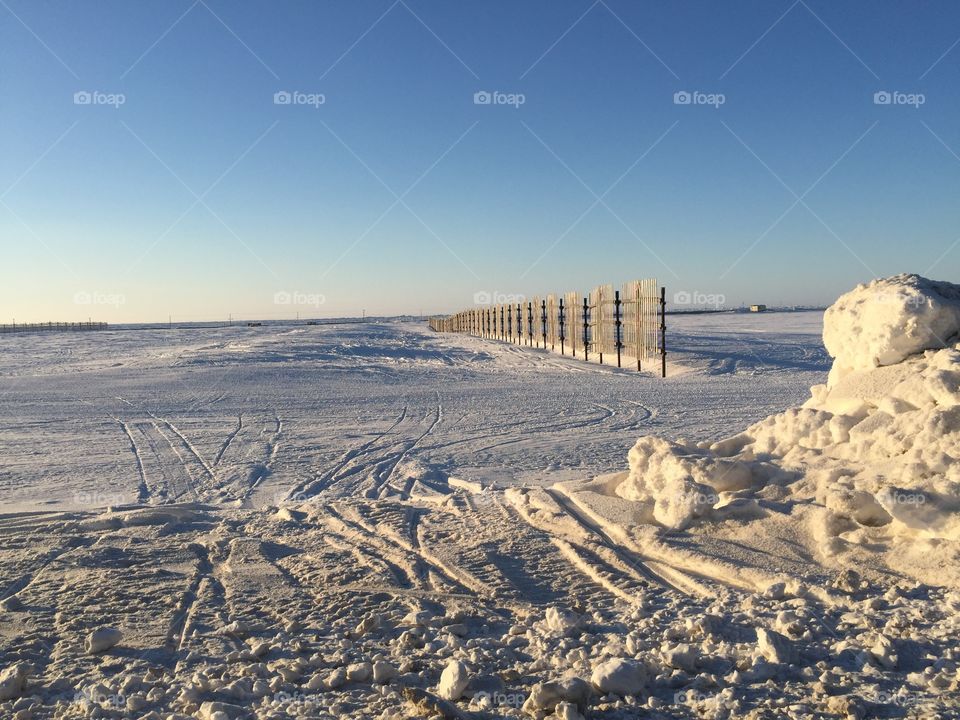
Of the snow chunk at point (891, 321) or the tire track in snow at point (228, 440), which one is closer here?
the snow chunk at point (891, 321)

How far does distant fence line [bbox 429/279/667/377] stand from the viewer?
2028 cm

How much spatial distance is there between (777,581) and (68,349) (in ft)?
110

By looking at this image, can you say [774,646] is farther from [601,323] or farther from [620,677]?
[601,323]

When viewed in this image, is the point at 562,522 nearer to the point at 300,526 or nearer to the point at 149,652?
the point at 300,526

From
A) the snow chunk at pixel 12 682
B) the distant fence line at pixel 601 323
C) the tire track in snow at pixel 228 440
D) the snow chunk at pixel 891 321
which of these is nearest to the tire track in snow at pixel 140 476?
the tire track in snow at pixel 228 440

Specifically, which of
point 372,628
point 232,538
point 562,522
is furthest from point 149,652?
point 562,522

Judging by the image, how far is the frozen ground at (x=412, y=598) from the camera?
3.06 metres

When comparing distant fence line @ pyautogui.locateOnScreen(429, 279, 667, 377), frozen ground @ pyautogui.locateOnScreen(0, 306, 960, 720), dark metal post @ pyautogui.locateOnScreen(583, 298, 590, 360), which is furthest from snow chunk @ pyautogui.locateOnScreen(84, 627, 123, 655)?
dark metal post @ pyautogui.locateOnScreen(583, 298, 590, 360)

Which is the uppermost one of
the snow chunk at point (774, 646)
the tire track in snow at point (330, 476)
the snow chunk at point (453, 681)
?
the snow chunk at point (774, 646)

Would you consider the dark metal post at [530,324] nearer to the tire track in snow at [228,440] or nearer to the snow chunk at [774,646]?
the tire track in snow at [228,440]

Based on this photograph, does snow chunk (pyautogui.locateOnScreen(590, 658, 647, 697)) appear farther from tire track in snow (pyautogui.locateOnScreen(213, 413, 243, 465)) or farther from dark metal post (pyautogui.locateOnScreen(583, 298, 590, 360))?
dark metal post (pyautogui.locateOnScreen(583, 298, 590, 360))

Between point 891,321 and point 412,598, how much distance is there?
4.85 m

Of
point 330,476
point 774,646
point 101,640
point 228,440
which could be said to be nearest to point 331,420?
point 228,440

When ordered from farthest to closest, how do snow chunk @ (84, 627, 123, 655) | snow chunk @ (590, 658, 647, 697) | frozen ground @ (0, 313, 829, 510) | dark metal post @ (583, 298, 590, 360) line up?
1. dark metal post @ (583, 298, 590, 360)
2. frozen ground @ (0, 313, 829, 510)
3. snow chunk @ (84, 627, 123, 655)
4. snow chunk @ (590, 658, 647, 697)
